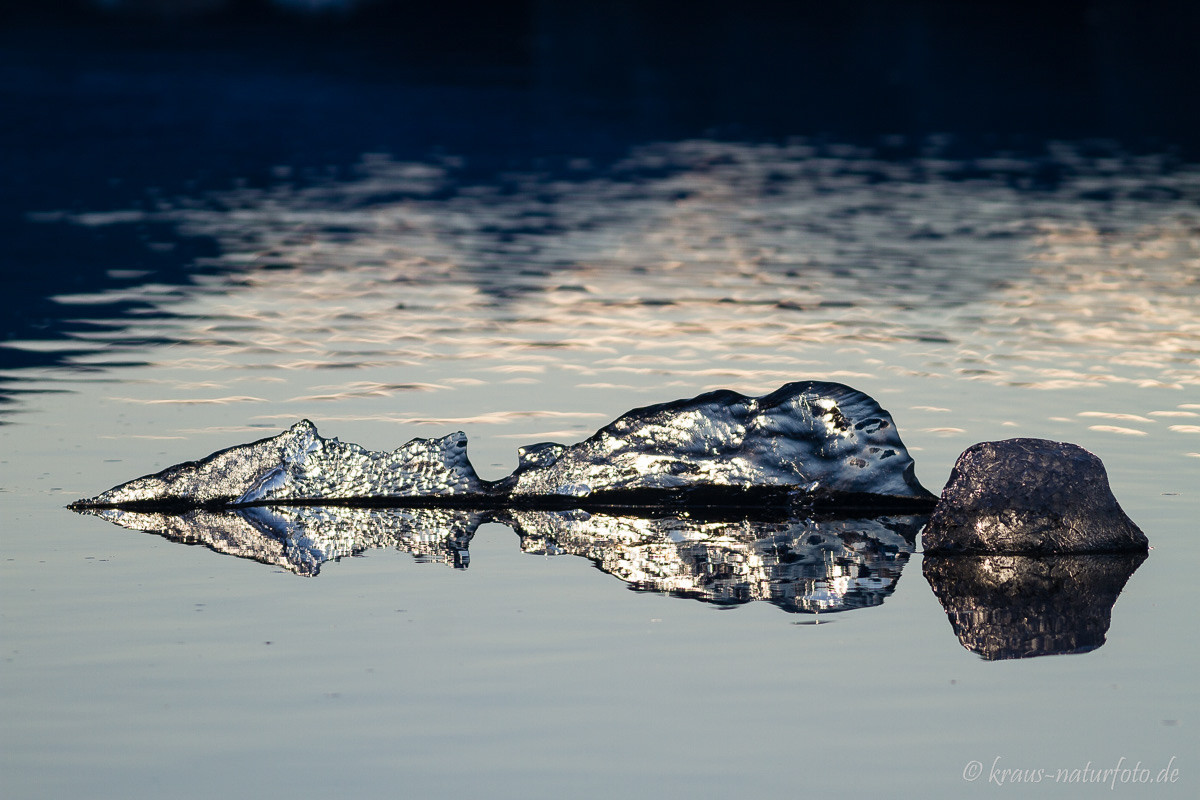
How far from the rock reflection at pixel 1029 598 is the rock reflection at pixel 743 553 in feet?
1.16

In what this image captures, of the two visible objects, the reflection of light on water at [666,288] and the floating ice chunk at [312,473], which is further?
the reflection of light on water at [666,288]

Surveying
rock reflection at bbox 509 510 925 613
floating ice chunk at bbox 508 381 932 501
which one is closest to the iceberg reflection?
rock reflection at bbox 509 510 925 613

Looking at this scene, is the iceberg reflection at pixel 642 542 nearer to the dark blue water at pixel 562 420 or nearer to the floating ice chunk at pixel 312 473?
the dark blue water at pixel 562 420

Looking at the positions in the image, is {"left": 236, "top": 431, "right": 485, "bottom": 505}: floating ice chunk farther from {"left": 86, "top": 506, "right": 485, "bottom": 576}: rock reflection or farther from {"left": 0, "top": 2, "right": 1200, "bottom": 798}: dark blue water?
{"left": 0, "top": 2, "right": 1200, "bottom": 798}: dark blue water

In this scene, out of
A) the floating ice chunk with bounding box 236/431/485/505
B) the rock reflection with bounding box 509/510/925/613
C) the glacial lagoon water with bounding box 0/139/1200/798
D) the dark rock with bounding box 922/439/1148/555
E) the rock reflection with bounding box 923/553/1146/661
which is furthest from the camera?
the floating ice chunk with bounding box 236/431/485/505

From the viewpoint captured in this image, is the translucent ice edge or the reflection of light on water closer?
the translucent ice edge

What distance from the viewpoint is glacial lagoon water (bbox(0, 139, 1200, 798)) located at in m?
7.57

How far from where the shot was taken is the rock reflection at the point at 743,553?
9750mm

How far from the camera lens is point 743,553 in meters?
10.5

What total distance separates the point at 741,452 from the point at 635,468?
0.68 m

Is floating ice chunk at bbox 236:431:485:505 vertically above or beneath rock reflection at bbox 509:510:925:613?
above

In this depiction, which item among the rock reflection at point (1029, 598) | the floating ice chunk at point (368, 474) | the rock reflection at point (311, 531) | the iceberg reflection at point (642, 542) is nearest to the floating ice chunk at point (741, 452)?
the iceberg reflection at point (642, 542)

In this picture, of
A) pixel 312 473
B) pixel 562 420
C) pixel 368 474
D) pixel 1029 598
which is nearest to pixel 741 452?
pixel 562 420

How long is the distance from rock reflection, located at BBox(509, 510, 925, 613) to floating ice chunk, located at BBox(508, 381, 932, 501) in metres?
0.27
